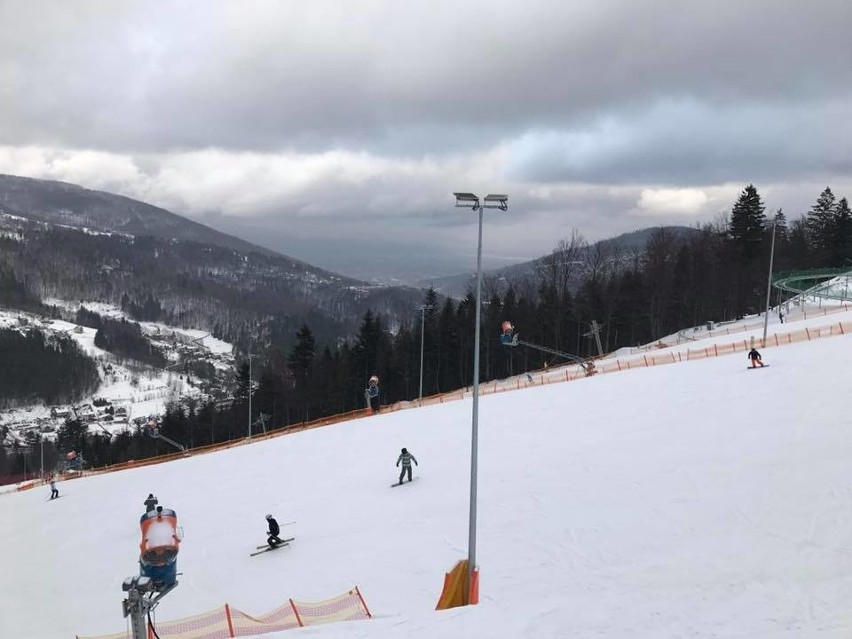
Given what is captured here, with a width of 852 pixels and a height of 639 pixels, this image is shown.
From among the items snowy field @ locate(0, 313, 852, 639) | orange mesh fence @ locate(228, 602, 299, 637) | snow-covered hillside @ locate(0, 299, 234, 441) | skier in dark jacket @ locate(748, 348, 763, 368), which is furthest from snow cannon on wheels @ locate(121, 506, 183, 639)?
snow-covered hillside @ locate(0, 299, 234, 441)

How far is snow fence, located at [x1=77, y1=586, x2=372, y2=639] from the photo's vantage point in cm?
1126

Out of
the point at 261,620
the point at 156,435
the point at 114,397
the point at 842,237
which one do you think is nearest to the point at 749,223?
the point at 842,237

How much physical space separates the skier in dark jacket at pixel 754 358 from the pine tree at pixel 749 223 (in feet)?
166

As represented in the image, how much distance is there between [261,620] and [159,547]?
4118mm

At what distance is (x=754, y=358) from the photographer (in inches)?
1118

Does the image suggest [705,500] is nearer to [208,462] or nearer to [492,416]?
[492,416]

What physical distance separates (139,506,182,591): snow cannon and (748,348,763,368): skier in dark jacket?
2726 centimetres

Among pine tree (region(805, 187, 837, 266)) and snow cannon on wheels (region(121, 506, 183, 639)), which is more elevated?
pine tree (region(805, 187, 837, 266))

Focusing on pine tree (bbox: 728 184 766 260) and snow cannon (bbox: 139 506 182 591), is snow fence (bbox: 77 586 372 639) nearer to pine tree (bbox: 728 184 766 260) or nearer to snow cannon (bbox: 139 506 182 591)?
snow cannon (bbox: 139 506 182 591)

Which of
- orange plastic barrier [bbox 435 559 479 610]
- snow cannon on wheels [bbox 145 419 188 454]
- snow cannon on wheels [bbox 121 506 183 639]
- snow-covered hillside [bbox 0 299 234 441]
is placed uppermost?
snow cannon on wheels [bbox 121 506 183 639]

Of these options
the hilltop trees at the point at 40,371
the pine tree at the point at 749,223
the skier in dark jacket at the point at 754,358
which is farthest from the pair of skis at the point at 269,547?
the hilltop trees at the point at 40,371

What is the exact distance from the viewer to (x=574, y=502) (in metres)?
16.5

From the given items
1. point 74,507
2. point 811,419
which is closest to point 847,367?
point 811,419

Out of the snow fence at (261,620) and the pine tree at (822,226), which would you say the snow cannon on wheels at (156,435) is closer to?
the snow fence at (261,620)
